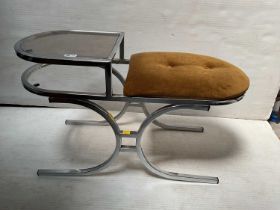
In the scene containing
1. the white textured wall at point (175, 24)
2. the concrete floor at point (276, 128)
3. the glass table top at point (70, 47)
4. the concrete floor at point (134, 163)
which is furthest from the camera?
the concrete floor at point (276, 128)

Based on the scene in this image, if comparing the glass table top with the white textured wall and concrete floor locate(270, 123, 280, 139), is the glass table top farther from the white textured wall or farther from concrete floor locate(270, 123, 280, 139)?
concrete floor locate(270, 123, 280, 139)

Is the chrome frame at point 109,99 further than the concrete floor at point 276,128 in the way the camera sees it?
No

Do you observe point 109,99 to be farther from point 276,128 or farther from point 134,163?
point 276,128

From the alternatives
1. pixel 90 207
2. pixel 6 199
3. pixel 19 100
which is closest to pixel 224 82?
pixel 90 207

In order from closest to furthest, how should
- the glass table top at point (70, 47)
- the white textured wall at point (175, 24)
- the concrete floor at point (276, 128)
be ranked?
the glass table top at point (70, 47) → the white textured wall at point (175, 24) → the concrete floor at point (276, 128)

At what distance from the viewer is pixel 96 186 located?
1120mm

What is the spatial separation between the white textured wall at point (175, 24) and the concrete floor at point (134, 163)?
15.5 inches

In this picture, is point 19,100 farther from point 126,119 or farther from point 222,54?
point 222,54

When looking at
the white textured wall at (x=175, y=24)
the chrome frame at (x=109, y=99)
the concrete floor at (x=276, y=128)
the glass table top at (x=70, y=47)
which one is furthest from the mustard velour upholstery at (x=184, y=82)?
the concrete floor at (x=276, y=128)

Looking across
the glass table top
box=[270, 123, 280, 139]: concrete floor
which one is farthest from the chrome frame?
box=[270, 123, 280, 139]: concrete floor

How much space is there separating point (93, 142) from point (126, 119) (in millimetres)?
281

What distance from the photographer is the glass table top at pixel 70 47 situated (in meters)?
0.88

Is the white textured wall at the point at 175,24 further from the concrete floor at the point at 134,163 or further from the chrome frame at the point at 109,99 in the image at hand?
the concrete floor at the point at 134,163

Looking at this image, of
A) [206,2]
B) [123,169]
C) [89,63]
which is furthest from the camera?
[206,2]
